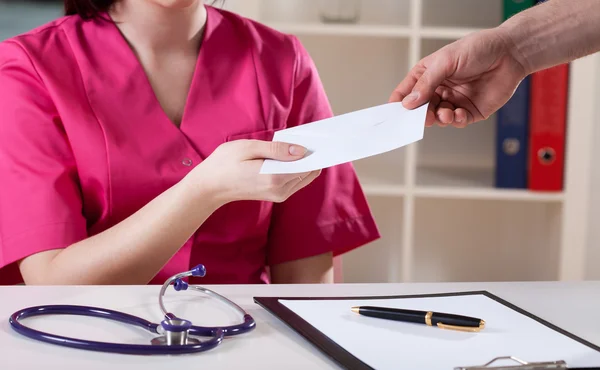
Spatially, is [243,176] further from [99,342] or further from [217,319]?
[99,342]

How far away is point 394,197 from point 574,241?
525 millimetres

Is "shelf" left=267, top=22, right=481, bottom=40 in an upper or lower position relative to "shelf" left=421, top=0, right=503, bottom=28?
lower

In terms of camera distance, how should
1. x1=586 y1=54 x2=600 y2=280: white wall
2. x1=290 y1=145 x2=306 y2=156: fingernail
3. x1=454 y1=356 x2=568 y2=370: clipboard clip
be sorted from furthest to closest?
x1=586 y1=54 x2=600 y2=280: white wall
x1=290 y1=145 x2=306 y2=156: fingernail
x1=454 y1=356 x2=568 y2=370: clipboard clip

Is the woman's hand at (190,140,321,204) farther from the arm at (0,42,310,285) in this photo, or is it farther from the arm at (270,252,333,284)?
the arm at (270,252,333,284)

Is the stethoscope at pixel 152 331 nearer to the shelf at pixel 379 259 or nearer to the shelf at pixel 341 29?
the shelf at pixel 341 29

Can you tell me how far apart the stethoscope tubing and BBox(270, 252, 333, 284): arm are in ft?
1.94

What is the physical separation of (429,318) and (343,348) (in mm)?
112

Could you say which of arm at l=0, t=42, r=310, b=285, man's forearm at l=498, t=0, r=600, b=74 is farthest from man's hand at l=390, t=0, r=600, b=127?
arm at l=0, t=42, r=310, b=285

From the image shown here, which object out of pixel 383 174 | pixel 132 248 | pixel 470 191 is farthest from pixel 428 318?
pixel 383 174

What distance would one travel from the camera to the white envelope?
87 centimetres

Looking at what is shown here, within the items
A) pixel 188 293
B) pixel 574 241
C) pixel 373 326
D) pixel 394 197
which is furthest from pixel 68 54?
pixel 574 241

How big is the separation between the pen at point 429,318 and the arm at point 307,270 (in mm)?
549

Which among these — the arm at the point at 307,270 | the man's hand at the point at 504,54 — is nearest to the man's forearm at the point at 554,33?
the man's hand at the point at 504,54

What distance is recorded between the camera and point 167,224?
1109mm
